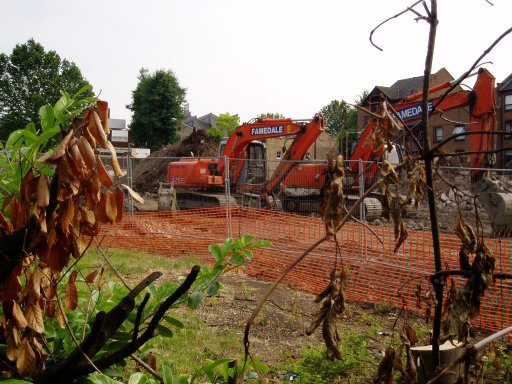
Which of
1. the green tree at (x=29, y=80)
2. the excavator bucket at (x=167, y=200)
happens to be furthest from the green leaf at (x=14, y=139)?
the green tree at (x=29, y=80)

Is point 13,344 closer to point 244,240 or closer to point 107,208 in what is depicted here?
point 107,208

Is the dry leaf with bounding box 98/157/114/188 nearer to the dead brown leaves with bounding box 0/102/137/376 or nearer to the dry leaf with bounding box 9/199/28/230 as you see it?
the dead brown leaves with bounding box 0/102/137/376

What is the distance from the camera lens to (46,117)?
163 cm

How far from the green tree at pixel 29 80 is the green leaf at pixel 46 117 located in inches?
1919

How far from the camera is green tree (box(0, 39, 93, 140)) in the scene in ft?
156

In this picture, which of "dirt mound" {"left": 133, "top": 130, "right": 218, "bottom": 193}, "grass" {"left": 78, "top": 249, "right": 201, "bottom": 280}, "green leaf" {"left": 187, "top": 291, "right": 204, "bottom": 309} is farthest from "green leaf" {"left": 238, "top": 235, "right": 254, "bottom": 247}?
"dirt mound" {"left": 133, "top": 130, "right": 218, "bottom": 193}

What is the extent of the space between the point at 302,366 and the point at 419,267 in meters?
3.96

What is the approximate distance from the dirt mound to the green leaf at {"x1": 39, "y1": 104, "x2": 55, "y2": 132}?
1458 inches

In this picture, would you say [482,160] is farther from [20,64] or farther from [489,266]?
[20,64]

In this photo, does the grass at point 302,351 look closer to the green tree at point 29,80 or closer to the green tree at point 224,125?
the green tree at point 29,80

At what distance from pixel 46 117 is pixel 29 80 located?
5316 centimetres

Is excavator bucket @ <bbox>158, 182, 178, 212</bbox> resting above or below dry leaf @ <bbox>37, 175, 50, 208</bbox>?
below

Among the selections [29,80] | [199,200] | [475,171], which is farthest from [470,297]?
[29,80]

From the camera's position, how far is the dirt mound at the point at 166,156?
130 ft
